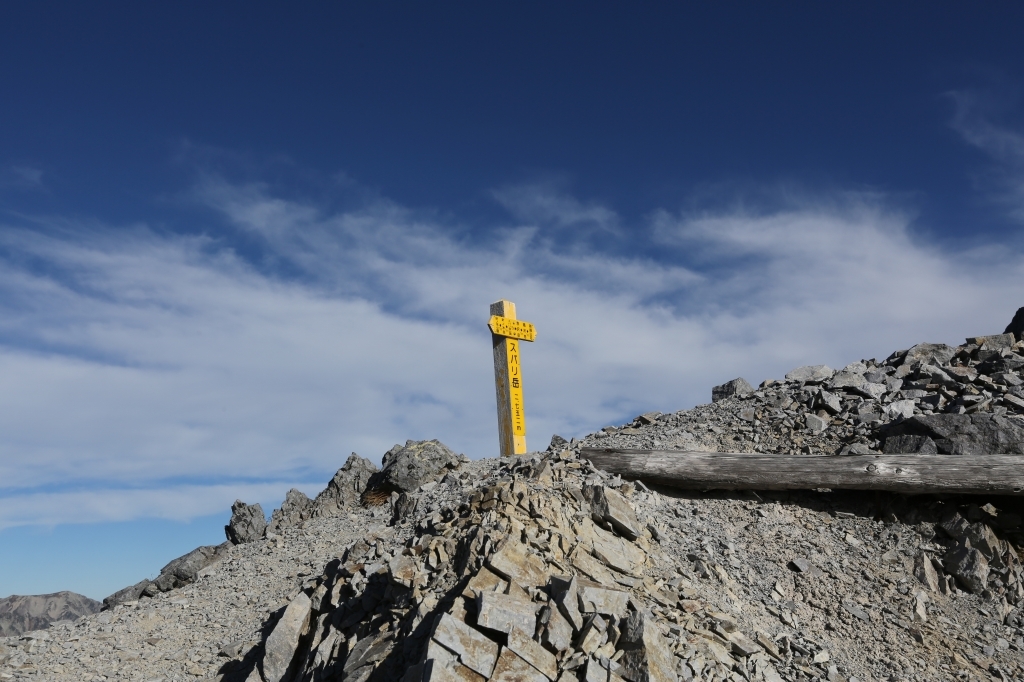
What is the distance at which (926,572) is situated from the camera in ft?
31.9

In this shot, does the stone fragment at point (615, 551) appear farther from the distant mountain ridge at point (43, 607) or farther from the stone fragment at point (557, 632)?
the distant mountain ridge at point (43, 607)

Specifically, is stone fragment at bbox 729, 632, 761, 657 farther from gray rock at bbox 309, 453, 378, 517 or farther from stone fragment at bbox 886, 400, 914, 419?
gray rock at bbox 309, 453, 378, 517

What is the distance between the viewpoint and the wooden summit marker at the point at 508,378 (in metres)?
15.3

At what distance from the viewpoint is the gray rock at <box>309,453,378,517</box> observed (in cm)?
1583

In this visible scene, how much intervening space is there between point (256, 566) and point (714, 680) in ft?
32.8

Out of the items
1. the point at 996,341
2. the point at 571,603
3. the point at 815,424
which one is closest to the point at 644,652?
the point at 571,603

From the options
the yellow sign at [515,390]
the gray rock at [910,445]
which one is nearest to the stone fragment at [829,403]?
the gray rock at [910,445]

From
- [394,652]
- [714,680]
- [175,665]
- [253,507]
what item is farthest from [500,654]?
[253,507]

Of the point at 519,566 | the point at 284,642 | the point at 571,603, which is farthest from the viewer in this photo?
the point at 284,642

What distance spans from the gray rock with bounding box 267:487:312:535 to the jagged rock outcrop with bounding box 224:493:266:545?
0.24 m

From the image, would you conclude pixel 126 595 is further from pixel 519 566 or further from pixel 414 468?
pixel 519 566

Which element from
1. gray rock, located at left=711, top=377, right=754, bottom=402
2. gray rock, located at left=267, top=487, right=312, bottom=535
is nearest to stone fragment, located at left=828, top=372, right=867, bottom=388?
gray rock, located at left=711, top=377, right=754, bottom=402

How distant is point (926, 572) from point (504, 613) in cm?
654

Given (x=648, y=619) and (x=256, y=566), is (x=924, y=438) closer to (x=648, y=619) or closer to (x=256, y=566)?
(x=648, y=619)
